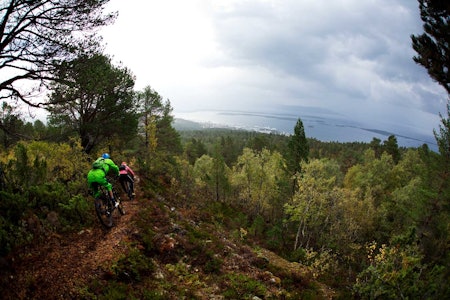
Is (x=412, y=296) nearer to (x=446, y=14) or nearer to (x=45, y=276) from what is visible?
(x=446, y=14)

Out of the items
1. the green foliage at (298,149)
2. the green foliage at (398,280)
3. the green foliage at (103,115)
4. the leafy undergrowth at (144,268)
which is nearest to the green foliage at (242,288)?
the leafy undergrowth at (144,268)

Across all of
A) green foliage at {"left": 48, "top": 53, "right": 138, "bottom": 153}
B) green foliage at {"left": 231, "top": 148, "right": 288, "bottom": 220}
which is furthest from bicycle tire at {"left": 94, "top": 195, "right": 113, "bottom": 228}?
green foliage at {"left": 231, "top": 148, "right": 288, "bottom": 220}

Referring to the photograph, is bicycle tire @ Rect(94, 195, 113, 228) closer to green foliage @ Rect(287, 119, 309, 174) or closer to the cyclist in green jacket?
the cyclist in green jacket

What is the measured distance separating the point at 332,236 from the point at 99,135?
2283 cm

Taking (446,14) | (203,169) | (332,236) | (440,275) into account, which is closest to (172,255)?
(440,275)

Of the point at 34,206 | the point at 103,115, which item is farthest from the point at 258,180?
the point at 34,206

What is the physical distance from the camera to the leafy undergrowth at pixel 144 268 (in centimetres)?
624

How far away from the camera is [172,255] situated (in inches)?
360

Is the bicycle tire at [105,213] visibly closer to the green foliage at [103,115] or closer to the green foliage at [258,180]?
the green foliage at [103,115]

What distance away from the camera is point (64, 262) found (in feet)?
23.2

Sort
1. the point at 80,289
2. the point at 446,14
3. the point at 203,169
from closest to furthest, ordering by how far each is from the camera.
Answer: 1. the point at 80,289
2. the point at 446,14
3. the point at 203,169

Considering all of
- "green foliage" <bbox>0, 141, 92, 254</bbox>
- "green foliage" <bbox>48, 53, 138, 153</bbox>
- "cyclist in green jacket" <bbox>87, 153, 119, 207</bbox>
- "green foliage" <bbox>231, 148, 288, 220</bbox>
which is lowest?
"green foliage" <bbox>231, 148, 288, 220</bbox>

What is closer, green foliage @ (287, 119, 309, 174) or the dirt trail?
the dirt trail

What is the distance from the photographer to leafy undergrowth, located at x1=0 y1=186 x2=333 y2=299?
6.24 m
